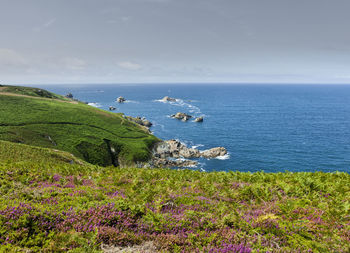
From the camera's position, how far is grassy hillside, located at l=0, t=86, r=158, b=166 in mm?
65062

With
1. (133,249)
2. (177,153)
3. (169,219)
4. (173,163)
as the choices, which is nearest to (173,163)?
(173,163)

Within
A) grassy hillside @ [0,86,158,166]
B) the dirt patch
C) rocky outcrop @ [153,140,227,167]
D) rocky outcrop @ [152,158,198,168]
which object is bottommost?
rocky outcrop @ [152,158,198,168]

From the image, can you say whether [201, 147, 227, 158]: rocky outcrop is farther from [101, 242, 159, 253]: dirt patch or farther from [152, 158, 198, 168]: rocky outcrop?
[101, 242, 159, 253]: dirt patch

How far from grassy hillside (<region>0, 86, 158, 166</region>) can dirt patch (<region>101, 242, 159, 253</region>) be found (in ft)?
215

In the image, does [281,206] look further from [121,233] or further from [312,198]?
[121,233]

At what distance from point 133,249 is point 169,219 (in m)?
1.83

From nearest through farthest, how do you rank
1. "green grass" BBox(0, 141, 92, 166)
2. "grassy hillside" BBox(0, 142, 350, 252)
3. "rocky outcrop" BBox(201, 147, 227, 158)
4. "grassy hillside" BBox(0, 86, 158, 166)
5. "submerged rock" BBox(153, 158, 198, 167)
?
"grassy hillside" BBox(0, 142, 350, 252) → "green grass" BBox(0, 141, 92, 166) → "grassy hillside" BBox(0, 86, 158, 166) → "submerged rock" BBox(153, 158, 198, 167) → "rocky outcrop" BBox(201, 147, 227, 158)

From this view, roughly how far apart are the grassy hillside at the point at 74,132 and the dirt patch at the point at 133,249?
65.6m

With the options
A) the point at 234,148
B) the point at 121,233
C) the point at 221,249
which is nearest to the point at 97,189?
the point at 121,233

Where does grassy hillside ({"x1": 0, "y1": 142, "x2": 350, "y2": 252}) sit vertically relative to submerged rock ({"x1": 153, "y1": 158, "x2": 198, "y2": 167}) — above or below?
above

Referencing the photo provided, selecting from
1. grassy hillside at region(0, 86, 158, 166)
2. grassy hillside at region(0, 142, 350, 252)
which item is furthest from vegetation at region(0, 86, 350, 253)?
grassy hillside at region(0, 86, 158, 166)

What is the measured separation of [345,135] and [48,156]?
151 metres

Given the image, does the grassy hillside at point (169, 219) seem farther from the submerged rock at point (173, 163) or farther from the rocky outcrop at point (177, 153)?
the rocky outcrop at point (177, 153)

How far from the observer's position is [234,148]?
9656 centimetres
